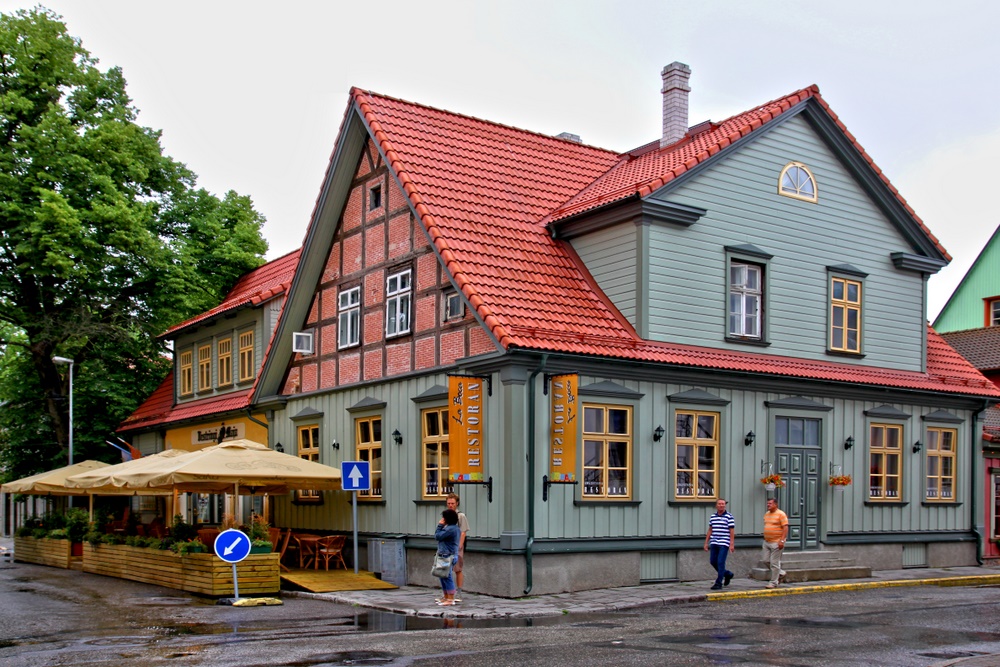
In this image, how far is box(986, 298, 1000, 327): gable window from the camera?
41.4 meters

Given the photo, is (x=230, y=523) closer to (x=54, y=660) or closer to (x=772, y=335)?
(x=54, y=660)

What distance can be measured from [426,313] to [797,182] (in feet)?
26.5

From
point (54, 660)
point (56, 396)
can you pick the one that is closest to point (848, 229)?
point (54, 660)

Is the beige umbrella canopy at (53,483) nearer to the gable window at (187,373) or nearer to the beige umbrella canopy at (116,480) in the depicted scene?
the beige umbrella canopy at (116,480)

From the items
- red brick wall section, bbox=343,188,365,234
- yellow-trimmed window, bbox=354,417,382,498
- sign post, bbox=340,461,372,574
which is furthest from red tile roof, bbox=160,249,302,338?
sign post, bbox=340,461,372,574

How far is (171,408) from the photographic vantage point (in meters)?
35.6

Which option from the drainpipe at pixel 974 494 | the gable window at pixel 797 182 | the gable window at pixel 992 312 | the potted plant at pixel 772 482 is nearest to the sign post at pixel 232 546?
the potted plant at pixel 772 482

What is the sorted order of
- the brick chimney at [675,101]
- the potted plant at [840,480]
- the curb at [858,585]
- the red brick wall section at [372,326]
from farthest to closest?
1. the brick chimney at [675,101]
2. the red brick wall section at [372,326]
3. the potted plant at [840,480]
4. the curb at [858,585]

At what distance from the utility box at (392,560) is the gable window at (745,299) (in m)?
7.42

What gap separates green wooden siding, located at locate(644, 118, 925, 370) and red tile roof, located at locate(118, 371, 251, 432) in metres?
11.6

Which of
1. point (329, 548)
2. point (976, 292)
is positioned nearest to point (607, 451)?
point (329, 548)

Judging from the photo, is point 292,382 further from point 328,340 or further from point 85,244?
point 85,244

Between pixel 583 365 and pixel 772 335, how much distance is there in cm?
495

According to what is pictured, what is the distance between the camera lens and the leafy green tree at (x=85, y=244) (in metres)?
34.3
